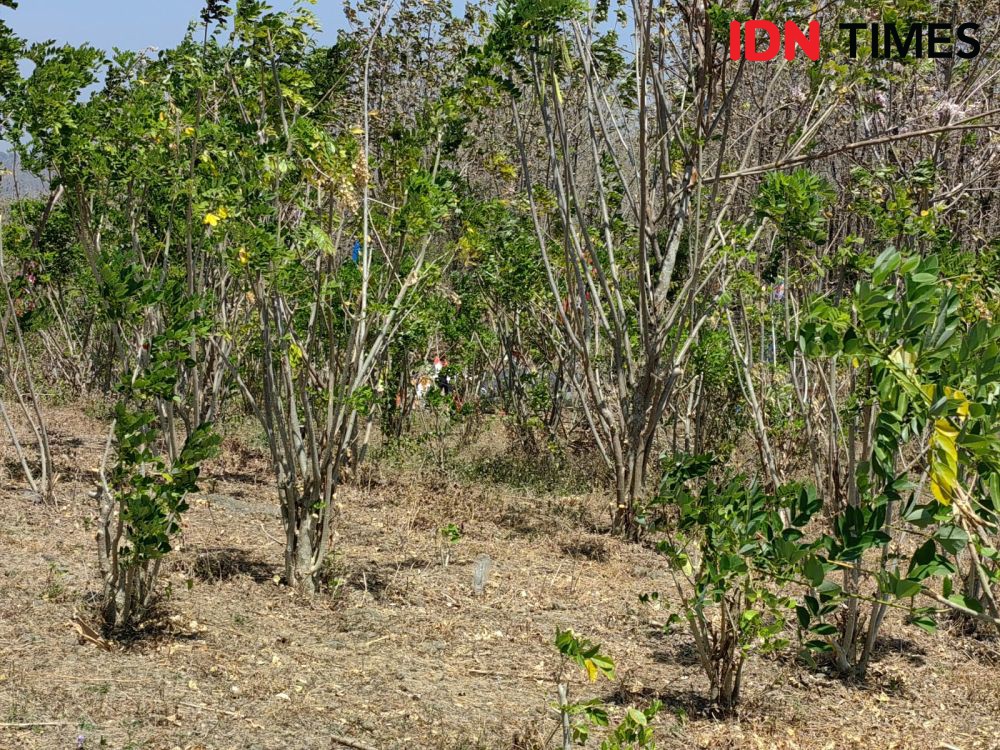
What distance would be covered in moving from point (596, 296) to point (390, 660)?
112 inches

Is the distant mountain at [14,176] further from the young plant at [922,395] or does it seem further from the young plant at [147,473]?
the young plant at [922,395]

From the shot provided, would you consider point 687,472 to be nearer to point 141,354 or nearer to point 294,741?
point 294,741

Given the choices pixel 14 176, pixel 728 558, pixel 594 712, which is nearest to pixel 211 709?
pixel 594 712

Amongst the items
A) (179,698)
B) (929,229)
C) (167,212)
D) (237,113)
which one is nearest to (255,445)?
(167,212)

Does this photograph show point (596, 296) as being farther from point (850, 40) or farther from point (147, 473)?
point (147, 473)

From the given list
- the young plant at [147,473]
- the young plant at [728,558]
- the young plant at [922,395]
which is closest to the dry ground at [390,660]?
the young plant at [728,558]

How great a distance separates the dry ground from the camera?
337cm

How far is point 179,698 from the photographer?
3459mm

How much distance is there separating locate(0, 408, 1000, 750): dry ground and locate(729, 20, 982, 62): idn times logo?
2.68m

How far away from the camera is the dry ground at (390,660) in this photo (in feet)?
11.1

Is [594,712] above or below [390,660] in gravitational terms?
above

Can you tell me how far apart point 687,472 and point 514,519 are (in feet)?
9.71

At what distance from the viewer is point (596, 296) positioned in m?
6.23

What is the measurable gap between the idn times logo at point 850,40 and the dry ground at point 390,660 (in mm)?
2684
